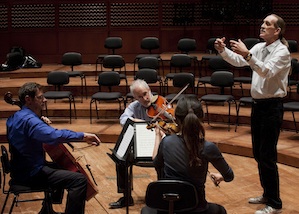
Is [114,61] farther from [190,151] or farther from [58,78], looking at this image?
[190,151]

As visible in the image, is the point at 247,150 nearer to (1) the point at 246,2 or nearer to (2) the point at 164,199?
(2) the point at 164,199

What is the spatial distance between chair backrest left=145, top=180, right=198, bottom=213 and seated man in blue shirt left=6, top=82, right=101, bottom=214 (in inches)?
39.4

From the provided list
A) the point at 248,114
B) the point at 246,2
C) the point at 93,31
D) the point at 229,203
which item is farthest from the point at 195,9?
the point at 229,203

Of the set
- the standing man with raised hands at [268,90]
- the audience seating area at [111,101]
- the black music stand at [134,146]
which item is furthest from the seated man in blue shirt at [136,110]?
the audience seating area at [111,101]

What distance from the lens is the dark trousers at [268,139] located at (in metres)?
5.03

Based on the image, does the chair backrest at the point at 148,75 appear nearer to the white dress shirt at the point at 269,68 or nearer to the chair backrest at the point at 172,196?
the white dress shirt at the point at 269,68

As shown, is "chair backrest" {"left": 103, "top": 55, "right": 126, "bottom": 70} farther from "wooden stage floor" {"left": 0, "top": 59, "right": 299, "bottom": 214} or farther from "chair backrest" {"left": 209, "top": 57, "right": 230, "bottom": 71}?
"chair backrest" {"left": 209, "top": 57, "right": 230, "bottom": 71}

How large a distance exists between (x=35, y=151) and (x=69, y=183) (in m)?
0.38

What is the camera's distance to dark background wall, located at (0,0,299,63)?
40.0 ft

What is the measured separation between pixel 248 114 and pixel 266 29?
11.7 ft

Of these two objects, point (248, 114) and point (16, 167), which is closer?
point (16, 167)

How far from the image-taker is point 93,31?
40.4 ft

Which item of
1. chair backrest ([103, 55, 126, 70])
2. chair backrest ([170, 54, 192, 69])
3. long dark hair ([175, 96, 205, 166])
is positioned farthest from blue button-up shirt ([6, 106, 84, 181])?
chair backrest ([170, 54, 192, 69])

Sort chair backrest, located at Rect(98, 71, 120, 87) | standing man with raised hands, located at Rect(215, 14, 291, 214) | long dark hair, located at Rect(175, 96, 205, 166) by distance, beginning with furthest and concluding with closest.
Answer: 1. chair backrest, located at Rect(98, 71, 120, 87)
2. standing man with raised hands, located at Rect(215, 14, 291, 214)
3. long dark hair, located at Rect(175, 96, 205, 166)
